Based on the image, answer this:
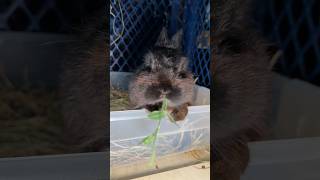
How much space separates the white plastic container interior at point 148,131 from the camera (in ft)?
2.40

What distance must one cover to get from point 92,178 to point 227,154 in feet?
0.88

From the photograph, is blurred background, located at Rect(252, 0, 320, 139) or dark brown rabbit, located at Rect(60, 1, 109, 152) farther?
blurred background, located at Rect(252, 0, 320, 139)

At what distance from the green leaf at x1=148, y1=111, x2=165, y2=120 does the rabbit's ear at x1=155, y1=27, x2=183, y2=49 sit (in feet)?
0.41

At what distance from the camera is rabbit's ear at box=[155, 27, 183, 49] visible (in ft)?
2.43

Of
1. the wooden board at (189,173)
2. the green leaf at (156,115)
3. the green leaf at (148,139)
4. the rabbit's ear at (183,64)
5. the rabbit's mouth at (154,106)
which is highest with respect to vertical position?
the rabbit's ear at (183,64)

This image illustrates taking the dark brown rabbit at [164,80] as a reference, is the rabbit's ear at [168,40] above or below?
above

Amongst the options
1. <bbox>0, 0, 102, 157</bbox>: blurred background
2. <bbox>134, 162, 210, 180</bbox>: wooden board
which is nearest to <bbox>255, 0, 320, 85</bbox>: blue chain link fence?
<bbox>134, 162, 210, 180</bbox>: wooden board

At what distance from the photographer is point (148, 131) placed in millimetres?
739

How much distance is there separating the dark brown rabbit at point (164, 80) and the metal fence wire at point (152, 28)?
0.01 metres

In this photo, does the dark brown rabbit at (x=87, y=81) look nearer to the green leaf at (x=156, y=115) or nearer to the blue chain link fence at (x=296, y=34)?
the green leaf at (x=156, y=115)

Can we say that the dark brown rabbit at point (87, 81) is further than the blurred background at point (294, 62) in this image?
No

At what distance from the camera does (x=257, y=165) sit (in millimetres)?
836

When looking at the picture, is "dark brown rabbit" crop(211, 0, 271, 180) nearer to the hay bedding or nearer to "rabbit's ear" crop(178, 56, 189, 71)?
"rabbit's ear" crop(178, 56, 189, 71)

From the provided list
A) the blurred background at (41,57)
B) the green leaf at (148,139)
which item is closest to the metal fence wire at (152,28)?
Result: the blurred background at (41,57)
